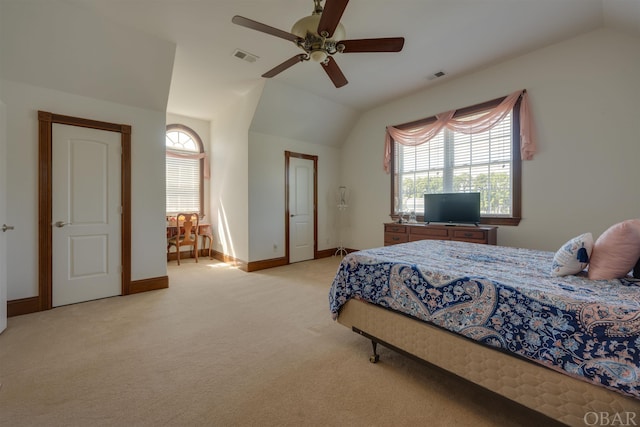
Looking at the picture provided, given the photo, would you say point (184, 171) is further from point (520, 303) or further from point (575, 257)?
point (575, 257)

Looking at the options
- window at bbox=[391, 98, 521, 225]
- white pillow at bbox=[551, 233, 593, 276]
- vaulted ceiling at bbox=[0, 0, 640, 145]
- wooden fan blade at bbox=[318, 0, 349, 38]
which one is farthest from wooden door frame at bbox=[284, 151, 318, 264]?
white pillow at bbox=[551, 233, 593, 276]

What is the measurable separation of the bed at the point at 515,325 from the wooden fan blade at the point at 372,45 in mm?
1790

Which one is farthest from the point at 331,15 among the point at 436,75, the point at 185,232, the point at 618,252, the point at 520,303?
the point at 185,232

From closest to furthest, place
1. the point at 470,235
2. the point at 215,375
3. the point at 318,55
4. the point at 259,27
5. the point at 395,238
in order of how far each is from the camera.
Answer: the point at 215,375, the point at 259,27, the point at 318,55, the point at 470,235, the point at 395,238

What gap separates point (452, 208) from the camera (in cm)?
399

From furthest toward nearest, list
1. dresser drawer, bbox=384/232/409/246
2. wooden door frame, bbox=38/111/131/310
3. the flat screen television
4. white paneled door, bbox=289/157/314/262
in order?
white paneled door, bbox=289/157/314/262 → dresser drawer, bbox=384/232/409/246 → the flat screen television → wooden door frame, bbox=38/111/131/310

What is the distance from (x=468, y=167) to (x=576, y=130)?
126cm

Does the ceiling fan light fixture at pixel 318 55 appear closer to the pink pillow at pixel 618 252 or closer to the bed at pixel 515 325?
the bed at pixel 515 325

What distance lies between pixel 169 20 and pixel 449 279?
3.53 meters

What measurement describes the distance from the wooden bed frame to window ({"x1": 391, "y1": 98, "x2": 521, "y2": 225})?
2946mm

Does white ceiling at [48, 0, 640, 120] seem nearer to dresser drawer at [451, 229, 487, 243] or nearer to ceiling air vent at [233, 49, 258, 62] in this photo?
ceiling air vent at [233, 49, 258, 62]

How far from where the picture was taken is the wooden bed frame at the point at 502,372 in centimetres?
106

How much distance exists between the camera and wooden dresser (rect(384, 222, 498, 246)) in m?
3.46

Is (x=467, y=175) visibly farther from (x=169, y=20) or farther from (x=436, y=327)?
(x=169, y=20)
